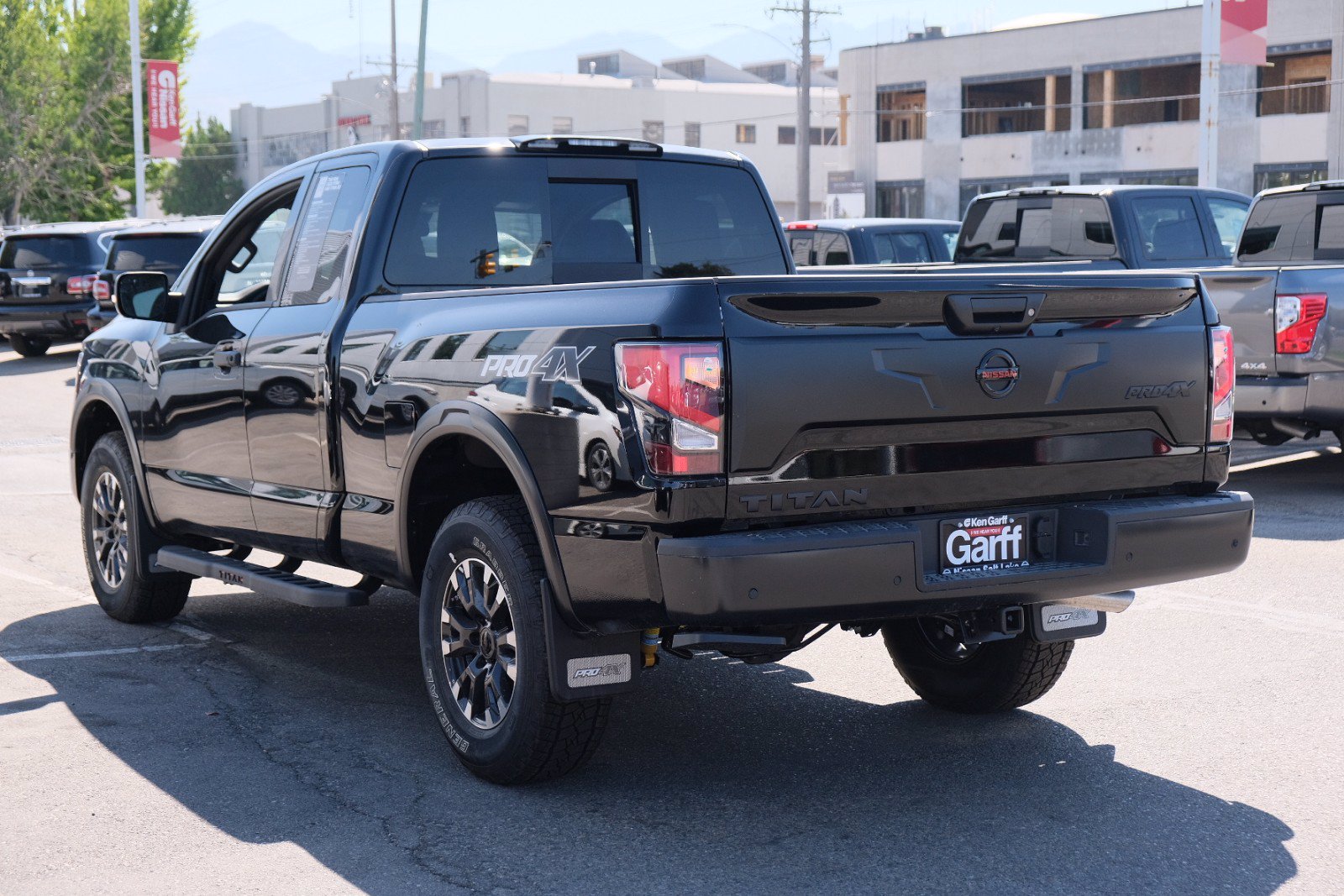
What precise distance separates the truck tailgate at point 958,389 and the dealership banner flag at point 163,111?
46094 millimetres

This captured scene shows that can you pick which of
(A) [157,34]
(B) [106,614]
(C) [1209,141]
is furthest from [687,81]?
(B) [106,614]

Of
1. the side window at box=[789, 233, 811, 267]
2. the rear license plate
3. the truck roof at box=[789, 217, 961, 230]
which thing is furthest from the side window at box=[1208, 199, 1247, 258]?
the rear license plate

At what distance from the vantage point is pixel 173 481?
707 cm

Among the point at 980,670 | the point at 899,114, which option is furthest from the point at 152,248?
the point at 899,114

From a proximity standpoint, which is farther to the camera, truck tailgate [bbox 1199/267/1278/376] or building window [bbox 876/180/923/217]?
building window [bbox 876/180/923/217]

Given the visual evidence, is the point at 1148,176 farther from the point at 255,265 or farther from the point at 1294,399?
the point at 255,265

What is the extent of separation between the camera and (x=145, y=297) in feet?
23.6

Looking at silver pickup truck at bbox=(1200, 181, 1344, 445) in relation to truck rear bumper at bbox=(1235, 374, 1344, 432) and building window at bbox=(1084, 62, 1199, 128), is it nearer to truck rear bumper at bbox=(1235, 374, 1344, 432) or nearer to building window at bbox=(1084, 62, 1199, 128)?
truck rear bumper at bbox=(1235, 374, 1344, 432)

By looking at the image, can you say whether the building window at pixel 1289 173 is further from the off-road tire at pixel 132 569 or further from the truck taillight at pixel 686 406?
the truck taillight at pixel 686 406

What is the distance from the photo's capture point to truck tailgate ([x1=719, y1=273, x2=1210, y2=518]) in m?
4.36

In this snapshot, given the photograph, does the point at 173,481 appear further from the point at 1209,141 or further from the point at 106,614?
the point at 1209,141

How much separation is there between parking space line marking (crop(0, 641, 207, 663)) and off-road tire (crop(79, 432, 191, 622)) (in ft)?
1.15

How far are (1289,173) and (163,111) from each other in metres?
33.6

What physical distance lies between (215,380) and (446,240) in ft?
4.18
